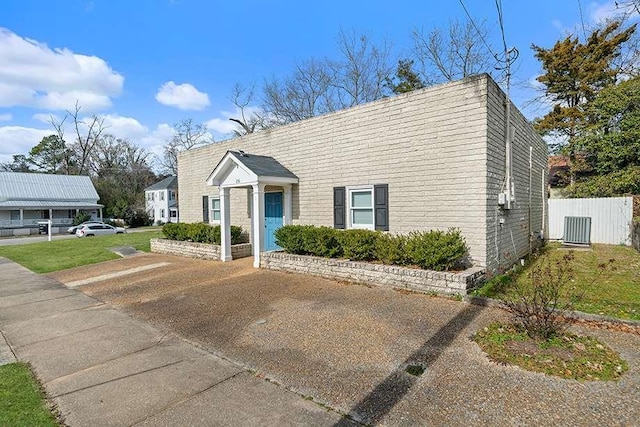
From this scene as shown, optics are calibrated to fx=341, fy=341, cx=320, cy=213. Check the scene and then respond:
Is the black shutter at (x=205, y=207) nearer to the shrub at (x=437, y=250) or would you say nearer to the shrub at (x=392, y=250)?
the shrub at (x=392, y=250)

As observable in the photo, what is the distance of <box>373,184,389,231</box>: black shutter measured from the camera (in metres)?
8.81

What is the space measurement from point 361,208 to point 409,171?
1776mm

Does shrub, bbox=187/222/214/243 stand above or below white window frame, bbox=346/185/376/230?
below

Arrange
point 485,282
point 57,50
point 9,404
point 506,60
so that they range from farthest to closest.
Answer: point 57,50
point 506,60
point 485,282
point 9,404

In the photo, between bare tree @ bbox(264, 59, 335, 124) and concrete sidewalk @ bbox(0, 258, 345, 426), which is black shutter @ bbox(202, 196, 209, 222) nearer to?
concrete sidewalk @ bbox(0, 258, 345, 426)

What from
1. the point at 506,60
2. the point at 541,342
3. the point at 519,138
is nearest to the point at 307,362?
the point at 541,342

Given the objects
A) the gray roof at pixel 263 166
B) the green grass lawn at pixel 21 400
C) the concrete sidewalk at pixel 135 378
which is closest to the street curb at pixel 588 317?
the concrete sidewalk at pixel 135 378

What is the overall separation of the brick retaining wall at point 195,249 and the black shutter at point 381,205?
5417 mm

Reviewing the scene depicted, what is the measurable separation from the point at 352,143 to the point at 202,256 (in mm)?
6929

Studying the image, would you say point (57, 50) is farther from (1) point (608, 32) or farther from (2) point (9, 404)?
(1) point (608, 32)

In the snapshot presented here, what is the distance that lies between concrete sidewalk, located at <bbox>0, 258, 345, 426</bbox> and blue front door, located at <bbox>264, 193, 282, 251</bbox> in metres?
6.01

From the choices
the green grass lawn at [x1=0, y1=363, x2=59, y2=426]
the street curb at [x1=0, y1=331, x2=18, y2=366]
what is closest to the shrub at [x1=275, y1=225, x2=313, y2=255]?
the street curb at [x1=0, y1=331, x2=18, y2=366]

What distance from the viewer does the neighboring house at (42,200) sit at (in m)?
36.1

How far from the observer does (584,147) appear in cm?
1973
